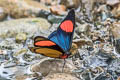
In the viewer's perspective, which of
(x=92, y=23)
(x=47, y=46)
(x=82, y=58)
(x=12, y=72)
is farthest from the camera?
(x=92, y=23)

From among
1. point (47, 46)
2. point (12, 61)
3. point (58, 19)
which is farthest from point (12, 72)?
point (58, 19)

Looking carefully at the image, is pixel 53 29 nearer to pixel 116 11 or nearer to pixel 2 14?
pixel 2 14

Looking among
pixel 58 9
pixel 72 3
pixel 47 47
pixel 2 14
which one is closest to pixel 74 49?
pixel 47 47

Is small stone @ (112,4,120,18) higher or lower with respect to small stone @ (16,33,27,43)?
higher

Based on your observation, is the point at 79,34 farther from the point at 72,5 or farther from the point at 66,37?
the point at 66,37

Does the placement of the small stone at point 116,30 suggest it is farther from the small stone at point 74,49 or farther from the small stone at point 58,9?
the small stone at point 58,9

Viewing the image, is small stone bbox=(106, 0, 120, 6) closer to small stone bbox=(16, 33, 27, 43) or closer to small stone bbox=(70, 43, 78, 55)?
small stone bbox=(70, 43, 78, 55)

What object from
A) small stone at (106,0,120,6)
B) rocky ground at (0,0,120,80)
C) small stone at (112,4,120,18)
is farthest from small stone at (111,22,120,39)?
small stone at (106,0,120,6)
